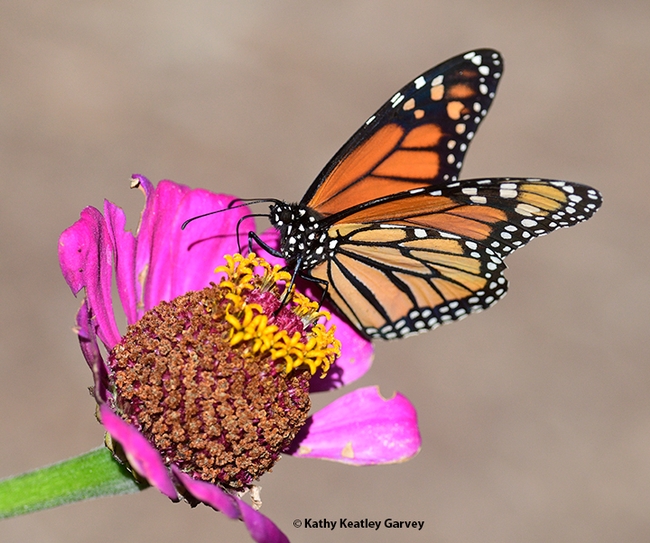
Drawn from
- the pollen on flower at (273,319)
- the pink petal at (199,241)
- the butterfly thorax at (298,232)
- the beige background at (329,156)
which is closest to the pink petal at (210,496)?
the pollen on flower at (273,319)

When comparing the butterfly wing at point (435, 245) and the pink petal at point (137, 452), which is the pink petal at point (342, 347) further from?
the pink petal at point (137, 452)

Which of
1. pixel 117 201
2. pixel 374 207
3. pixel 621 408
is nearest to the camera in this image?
pixel 374 207

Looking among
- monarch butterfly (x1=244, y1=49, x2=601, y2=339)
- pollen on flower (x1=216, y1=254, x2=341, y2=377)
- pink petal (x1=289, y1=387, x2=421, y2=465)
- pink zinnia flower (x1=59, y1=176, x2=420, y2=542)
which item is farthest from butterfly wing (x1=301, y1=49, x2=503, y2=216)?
pink petal (x1=289, y1=387, x2=421, y2=465)

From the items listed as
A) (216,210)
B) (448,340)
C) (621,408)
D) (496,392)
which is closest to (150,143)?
(448,340)

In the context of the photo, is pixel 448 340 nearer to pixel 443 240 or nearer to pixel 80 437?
pixel 80 437

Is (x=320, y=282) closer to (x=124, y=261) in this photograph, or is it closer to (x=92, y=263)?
(x=124, y=261)

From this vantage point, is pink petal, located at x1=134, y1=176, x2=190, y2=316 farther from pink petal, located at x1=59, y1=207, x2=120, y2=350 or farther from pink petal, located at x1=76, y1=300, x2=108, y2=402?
pink petal, located at x1=76, y1=300, x2=108, y2=402

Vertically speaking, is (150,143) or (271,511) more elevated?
(150,143)
